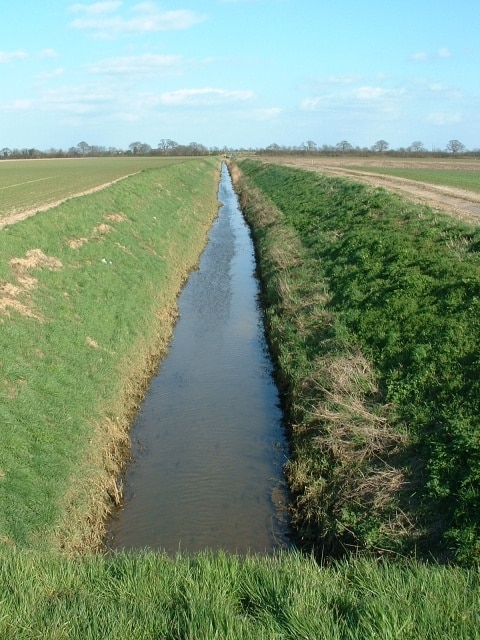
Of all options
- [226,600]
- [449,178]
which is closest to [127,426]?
[226,600]

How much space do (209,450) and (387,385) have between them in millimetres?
4161

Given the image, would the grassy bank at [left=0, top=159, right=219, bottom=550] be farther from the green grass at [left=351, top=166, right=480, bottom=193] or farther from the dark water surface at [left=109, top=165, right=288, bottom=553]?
the green grass at [left=351, top=166, right=480, bottom=193]

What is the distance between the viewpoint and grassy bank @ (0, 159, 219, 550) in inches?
369

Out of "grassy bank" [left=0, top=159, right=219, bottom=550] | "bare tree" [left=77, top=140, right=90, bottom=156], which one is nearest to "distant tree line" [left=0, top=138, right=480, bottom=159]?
→ "bare tree" [left=77, top=140, right=90, bottom=156]

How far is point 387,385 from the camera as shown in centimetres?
1127

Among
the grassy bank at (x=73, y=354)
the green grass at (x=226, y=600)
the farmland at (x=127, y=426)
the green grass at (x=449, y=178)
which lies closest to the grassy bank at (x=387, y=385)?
the farmland at (x=127, y=426)

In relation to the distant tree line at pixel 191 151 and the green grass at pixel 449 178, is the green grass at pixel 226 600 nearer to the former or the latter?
the green grass at pixel 449 178

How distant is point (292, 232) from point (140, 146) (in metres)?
155

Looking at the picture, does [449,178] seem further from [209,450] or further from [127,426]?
[127,426]

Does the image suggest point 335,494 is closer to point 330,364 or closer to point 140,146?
point 330,364

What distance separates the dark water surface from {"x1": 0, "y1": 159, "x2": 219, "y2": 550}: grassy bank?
57 cm

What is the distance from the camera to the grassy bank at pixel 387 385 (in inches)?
326

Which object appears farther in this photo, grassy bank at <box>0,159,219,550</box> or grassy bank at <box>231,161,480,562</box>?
grassy bank at <box>0,159,219,550</box>

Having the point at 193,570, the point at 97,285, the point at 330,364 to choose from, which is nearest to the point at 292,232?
the point at 97,285
